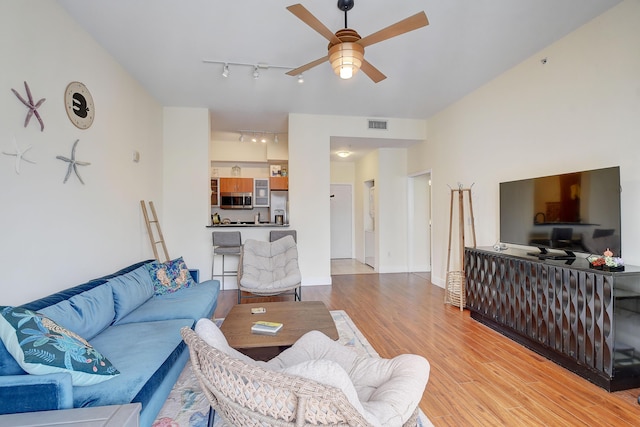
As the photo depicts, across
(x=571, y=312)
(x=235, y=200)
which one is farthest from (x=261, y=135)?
(x=571, y=312)

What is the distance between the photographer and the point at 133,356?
1750mm

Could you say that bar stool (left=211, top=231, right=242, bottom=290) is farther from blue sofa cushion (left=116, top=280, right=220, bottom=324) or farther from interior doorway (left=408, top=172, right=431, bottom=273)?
interior doorway (left=408, top=172, right=431, bottom=273)

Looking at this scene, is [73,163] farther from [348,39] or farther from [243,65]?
[348,39]

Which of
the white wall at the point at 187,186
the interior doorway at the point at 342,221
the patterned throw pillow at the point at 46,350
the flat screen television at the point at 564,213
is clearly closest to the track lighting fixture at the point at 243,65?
the white wall at the point at 187,186

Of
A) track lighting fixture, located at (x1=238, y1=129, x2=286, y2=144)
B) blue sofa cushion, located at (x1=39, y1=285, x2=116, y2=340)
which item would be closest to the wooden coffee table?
blue sofa cushion, located at (x1=39, y1=285, x2=116, y2=340)

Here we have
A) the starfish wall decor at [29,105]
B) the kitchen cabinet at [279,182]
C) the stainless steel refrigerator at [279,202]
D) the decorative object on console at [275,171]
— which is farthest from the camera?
the stainless steel refrigerator at [279,202]

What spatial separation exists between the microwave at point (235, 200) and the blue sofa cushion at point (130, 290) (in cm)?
411

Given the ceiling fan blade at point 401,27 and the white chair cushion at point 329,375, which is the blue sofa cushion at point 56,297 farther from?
the ceiling fan blade at point 401,27

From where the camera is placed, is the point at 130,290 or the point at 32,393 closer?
the point at 32,393

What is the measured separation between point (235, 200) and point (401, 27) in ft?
18.5

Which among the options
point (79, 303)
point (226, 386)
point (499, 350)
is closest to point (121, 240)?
point (79, 303)

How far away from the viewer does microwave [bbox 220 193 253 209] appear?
7.04m

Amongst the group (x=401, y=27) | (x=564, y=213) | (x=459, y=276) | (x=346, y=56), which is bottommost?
(x=459, y=276)

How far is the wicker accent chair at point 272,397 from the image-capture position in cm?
84
